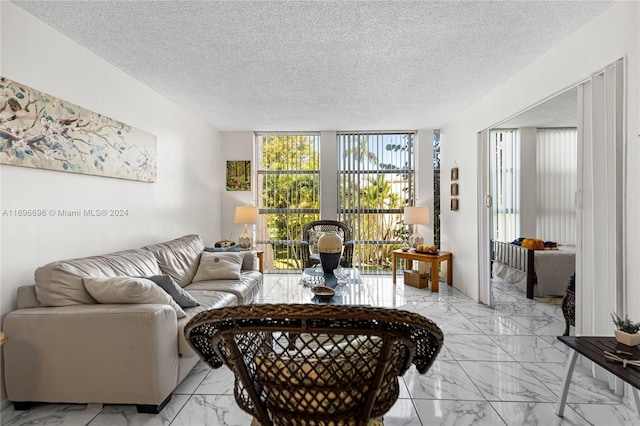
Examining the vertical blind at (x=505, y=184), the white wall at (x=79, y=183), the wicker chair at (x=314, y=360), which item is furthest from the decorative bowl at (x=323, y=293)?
the vertical blind at (x=505, y=184)

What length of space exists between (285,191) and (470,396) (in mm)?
4600

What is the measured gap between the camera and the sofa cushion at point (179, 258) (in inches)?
132

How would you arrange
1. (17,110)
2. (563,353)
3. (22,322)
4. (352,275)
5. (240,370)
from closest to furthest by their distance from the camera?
(240,370)
(22,322)
(17,110)
(563,353)
(352,275)

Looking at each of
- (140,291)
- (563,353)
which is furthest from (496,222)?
(140,291)

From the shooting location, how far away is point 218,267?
370cm

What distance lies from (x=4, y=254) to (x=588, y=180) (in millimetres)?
4041

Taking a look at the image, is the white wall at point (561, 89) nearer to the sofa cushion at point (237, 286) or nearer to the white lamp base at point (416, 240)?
the white lamp base at point (416, 240)

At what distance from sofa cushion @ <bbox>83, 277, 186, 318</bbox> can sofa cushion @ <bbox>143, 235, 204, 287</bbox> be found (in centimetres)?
116

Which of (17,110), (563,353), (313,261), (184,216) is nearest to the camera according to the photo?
(17,110)

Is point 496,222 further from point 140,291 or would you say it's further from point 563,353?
point 140,291

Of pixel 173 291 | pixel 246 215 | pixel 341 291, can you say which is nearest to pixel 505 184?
pixel 341 291

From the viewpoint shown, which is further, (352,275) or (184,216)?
(184,216)

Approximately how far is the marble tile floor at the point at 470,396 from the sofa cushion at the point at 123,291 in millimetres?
681

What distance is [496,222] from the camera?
235 inches
